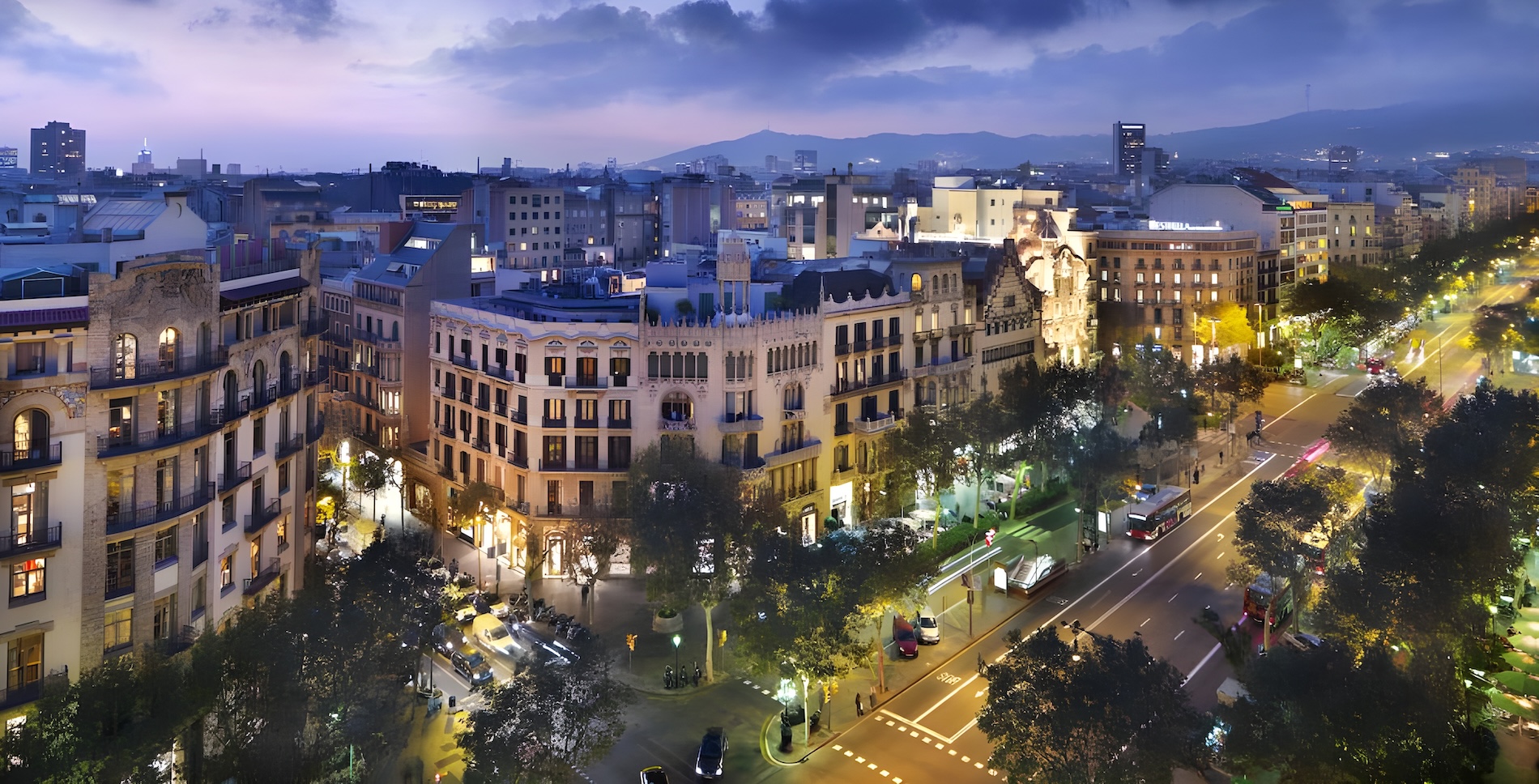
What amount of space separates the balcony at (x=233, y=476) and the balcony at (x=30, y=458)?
23.2ft

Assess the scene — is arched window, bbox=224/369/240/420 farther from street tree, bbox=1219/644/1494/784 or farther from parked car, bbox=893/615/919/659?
street tree, bbox=1219/644/1494/784

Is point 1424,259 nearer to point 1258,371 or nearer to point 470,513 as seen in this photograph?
point 1258,371

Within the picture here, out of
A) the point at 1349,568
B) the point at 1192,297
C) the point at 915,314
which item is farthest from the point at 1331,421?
the point at 1349,568

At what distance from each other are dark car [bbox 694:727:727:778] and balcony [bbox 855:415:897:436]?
3371 centimetres

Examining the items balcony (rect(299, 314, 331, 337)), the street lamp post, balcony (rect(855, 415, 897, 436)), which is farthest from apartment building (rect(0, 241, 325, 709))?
balcony (rect(855, 415, 897, 436))

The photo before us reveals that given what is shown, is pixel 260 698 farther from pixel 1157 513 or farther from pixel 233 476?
pixel 1157 513

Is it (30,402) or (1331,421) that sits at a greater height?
(30,402)

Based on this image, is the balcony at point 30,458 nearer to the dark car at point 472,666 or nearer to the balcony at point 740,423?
the dark car at point 472,666

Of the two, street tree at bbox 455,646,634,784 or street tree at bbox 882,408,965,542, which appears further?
street tree at bbox 882,408,965,542

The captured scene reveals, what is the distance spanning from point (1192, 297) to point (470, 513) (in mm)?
98631

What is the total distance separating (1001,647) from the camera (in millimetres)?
53719

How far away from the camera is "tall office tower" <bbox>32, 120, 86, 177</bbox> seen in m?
174

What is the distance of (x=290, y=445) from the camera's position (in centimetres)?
5009

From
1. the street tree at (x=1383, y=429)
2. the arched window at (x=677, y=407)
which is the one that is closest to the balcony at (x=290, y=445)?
the arched window at (x=677, y=407)
